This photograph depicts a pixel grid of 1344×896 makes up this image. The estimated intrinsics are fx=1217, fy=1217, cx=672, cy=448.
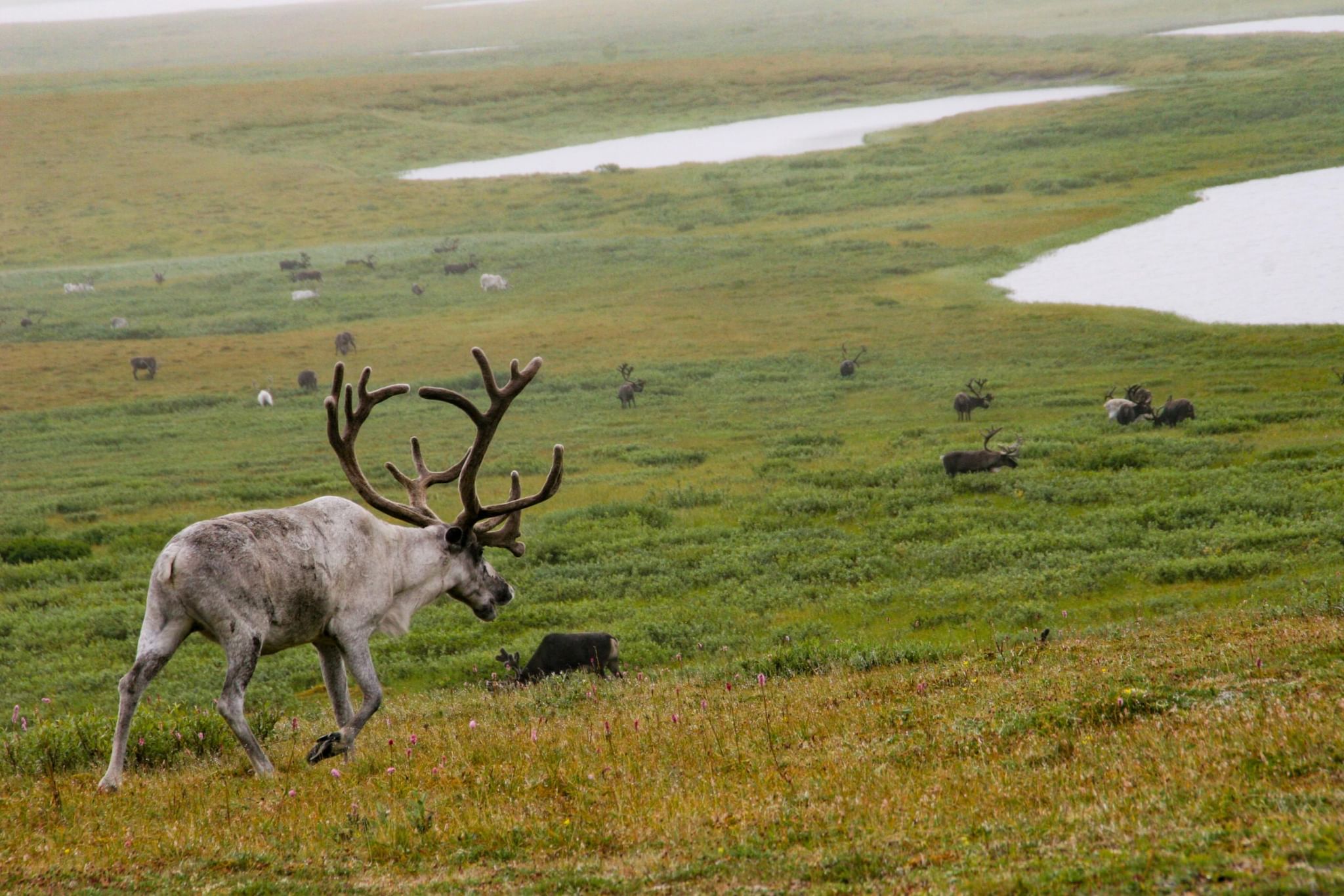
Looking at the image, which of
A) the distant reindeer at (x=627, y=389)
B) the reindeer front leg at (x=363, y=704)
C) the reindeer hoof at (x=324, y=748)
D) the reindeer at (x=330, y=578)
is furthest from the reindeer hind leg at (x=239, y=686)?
the distant reindeer at (x=627, y=389)

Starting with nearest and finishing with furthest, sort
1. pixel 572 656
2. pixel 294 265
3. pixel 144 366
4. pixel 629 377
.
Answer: pixel 572 656 → pixel 629 377 → pixel 144 366 → pixel 294 265

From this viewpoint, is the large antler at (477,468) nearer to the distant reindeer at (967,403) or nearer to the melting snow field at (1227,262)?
the distant reindeer at (967,403)

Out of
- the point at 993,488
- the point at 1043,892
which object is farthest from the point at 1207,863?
the point at 993,488

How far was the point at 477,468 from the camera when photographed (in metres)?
11.2

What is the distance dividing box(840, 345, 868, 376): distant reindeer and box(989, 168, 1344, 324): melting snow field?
30.7 ft

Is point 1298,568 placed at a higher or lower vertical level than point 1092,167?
lower

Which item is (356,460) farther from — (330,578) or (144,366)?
(144,366)

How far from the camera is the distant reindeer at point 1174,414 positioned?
29.2 metres

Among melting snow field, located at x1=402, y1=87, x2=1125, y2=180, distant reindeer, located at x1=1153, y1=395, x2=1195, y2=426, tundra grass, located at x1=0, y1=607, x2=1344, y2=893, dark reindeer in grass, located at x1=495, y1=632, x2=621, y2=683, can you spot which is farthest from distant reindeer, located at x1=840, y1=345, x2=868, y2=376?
melting snow field, located at x1=402, y1=87, x2=1125, y2=180

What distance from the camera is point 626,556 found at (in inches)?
862

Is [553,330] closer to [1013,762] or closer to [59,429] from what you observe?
[59,429]

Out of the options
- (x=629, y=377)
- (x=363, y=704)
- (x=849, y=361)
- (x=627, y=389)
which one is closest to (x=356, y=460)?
(x=363, y=704)

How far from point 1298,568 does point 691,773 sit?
1214cm

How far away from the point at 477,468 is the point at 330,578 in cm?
184
